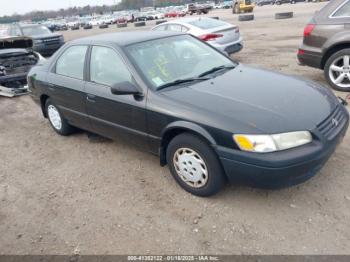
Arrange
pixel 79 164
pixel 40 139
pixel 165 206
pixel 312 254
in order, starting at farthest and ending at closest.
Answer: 1. pixel 40 139
2. pixel 79 164
3. pixel 165 206
4. pixel 312 254

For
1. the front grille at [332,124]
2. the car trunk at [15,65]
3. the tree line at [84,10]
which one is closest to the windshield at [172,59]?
the front grille at [332,124]

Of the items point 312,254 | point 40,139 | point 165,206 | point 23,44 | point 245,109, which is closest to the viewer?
point 312,254

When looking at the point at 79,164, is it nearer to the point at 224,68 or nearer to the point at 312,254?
the point at 224,68

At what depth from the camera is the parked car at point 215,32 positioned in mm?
9148

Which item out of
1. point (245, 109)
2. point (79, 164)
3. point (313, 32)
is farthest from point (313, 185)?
point (313, 32)

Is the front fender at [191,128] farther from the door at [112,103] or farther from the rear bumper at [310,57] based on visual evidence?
the rear bumper at [310,57]

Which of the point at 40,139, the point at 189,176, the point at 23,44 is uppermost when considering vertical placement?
the point at 23,44

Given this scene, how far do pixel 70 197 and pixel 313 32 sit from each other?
16.5 ft

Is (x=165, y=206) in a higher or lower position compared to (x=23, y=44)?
lower

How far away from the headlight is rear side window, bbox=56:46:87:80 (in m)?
2.46

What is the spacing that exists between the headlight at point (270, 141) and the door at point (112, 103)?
1191mm

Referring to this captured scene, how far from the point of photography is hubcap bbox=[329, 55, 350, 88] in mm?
5777


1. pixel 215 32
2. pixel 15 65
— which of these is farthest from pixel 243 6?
pixel 15 65

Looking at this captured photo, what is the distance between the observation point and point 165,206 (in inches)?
132
